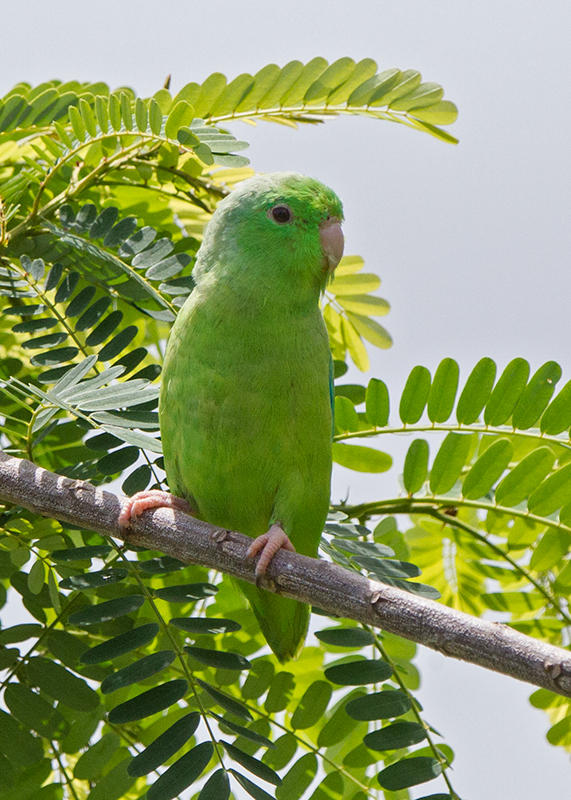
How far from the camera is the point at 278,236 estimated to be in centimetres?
255

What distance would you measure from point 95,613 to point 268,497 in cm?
56

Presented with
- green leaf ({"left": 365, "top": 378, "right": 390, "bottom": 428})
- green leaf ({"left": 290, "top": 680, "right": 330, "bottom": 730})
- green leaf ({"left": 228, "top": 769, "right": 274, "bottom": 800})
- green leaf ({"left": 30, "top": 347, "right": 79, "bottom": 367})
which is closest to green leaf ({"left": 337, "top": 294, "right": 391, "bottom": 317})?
green leaf ({"left": 365, "top": 378, "right": 390, "bottom": 428})

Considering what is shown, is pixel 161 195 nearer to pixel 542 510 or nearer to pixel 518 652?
pixel 542 510

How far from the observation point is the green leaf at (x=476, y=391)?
2500mm

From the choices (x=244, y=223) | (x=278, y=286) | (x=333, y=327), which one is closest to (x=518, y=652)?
(x=278, y=286)

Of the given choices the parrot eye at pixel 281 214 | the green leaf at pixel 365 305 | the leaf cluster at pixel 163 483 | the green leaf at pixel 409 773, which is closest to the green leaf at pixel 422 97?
the leaf cluster at pixel 163 483

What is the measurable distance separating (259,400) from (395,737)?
86 cm

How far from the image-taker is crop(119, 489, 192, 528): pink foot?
2014 mm

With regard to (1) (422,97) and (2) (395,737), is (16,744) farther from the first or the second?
(1) (422,97)

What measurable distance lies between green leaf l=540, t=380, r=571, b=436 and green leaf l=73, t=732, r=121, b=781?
1.34 m

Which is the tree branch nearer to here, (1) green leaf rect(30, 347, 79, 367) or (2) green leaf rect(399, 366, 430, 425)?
(1) green leaf rect(30, 347, 79, 367)

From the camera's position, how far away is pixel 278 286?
2.52 metres

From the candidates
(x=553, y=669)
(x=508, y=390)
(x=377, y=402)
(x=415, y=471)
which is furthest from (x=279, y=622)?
(x=553, y=669)

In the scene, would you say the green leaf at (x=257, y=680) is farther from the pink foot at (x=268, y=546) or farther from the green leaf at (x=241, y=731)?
the pink foot at (x=268, y=546)
